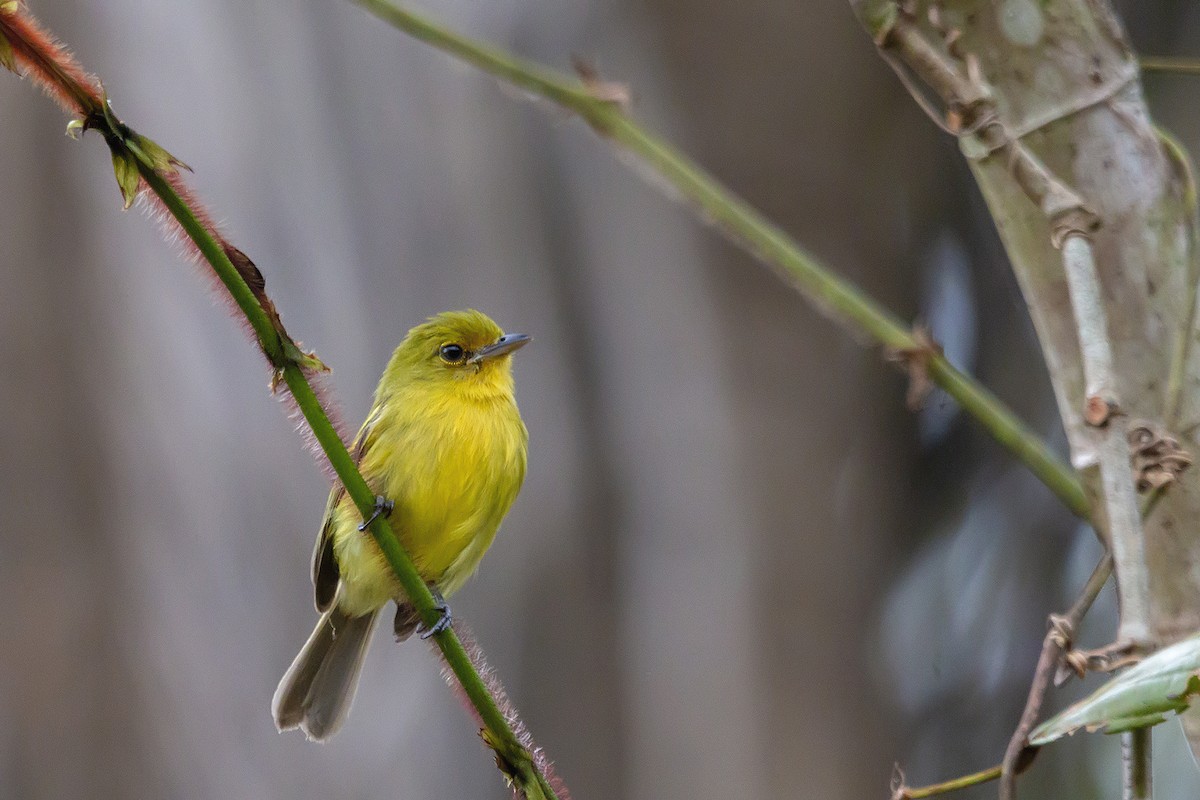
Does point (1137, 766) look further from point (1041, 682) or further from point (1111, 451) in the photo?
point (1111, 451)

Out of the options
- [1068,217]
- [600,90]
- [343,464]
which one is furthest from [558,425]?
[343,464]

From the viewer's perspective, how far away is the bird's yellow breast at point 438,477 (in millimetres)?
2871

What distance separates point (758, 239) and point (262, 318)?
1.23 meters

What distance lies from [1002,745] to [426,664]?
210 centimetres

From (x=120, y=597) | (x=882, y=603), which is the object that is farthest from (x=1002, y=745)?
(x=120, y=597)

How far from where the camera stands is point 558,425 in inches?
180

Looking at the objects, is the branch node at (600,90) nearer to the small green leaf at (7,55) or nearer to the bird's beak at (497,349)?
the bird's beak at (497,349)

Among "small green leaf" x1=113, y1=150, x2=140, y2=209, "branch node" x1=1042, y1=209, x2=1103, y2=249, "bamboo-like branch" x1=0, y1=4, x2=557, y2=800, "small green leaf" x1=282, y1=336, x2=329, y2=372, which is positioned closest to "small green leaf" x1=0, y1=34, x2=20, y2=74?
"bamboo-like branch" x1=0, y1=4, x2=557, y2=800

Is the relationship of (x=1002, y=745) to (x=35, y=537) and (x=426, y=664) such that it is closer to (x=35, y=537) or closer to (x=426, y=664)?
(x=426, y=664)

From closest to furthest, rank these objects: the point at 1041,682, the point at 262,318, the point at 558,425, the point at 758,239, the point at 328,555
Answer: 1. the point at 262,318
2. the point at 1041,682
3. the point at 758,239
4. the point at 328,555
5. the point at 558,425

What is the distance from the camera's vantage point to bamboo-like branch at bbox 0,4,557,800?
44.0 inches

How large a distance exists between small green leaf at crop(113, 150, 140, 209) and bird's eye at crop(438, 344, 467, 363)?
2.01 metres

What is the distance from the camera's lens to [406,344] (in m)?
3.29

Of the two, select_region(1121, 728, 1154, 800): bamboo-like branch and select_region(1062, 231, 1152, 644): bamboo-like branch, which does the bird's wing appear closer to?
select_region(1062, 231, 1152, 644): bamboo-like branch
